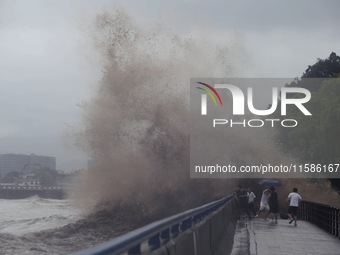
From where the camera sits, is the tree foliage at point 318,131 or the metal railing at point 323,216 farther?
the tree foliage at point 318,131

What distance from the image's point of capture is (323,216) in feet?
95.2

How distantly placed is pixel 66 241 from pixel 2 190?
128683 mm

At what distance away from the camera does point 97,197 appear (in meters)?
79.2

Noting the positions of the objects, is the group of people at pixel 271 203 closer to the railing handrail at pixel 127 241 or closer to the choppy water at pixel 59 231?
the choppy water at pixel 59 231

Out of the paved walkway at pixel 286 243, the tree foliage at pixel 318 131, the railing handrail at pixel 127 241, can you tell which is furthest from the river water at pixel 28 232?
the railing handrail at pixel 127 241

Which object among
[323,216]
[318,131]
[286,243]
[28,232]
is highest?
[318,131]

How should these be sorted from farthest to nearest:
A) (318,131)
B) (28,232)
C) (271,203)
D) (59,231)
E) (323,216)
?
(59,231), (28,232), (318,131), (271,203), (323,216)

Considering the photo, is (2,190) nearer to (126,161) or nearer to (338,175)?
(126,161)

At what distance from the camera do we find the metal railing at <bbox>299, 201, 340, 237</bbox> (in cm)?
2394

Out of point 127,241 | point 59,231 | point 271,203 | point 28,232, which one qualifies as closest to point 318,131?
point 59,231

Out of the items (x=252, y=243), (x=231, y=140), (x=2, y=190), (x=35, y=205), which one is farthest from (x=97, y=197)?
(x=2, y=190)

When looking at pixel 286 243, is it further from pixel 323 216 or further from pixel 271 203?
pixel 271 203

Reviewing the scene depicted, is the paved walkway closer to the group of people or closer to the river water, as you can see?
the group of people

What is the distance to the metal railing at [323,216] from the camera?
78.6ft
